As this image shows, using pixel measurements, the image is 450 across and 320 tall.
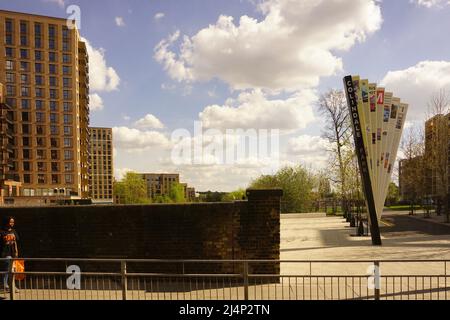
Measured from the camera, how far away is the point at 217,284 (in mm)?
7840

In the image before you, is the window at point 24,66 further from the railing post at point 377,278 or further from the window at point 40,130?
the railing post at point 377,278

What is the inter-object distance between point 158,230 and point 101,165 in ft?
465

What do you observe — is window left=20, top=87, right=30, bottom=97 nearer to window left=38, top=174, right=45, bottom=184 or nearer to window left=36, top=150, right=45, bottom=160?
window left=36, top=150, right=45, bottom=160

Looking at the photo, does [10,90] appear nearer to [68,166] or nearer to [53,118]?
[53,118]

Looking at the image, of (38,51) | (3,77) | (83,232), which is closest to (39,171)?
(3,77)

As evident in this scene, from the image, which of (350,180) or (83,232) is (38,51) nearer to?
(350,180)

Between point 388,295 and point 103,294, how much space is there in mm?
6510

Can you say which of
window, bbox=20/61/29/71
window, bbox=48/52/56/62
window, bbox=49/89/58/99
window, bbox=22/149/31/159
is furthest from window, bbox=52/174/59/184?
window, bbox=48/52/56/62

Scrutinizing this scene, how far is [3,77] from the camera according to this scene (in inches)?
2507

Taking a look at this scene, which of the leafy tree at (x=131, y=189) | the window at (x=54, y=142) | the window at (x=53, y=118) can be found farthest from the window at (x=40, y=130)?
the leafy tree at (x=131, y=189)

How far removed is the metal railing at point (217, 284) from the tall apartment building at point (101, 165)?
135615 millimetres

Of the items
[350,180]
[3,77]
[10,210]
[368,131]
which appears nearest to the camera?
[10,210]

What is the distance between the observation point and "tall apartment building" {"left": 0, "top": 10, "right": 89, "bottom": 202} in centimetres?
6438

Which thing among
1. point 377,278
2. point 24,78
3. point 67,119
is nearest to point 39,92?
point 24,78
